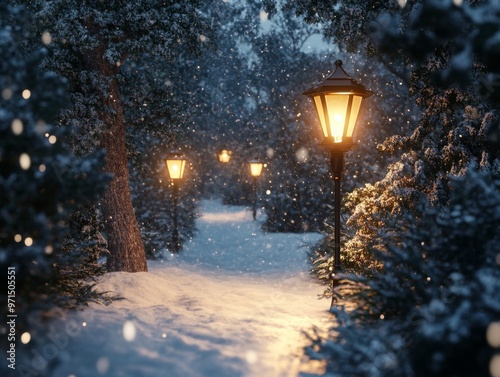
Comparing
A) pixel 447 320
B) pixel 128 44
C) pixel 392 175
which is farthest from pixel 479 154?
pixel 128 44

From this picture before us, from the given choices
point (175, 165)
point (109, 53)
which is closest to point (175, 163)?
point (175, 165)

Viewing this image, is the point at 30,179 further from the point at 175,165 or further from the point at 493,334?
the point at 175,165

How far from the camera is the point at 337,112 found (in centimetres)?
688

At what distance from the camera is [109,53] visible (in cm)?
962

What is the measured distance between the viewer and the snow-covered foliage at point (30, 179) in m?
4.02

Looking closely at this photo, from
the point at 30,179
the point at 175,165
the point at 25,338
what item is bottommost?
the point at 25,338

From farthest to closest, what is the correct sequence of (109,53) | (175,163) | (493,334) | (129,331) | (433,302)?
(175,163) → (109,53) → (129,331) → (433,302) → (493,334)

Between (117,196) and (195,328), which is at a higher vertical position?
(117,196)

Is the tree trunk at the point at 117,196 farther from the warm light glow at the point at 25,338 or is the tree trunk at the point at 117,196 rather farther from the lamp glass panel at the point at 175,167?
the warm light glow at the point at 25,338

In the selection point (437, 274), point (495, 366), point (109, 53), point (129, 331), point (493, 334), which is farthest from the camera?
point (109, 53)

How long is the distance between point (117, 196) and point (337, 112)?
5.75 m

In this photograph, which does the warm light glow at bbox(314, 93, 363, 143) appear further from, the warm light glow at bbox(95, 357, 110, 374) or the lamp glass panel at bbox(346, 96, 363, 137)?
the warm light glow at bbox(95, 357, 110, 374)

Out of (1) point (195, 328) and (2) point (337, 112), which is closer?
(1) point (195, 328)

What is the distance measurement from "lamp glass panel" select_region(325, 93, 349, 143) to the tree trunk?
17.3 ft
